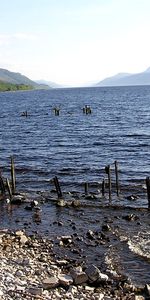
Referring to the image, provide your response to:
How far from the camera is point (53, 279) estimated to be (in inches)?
789

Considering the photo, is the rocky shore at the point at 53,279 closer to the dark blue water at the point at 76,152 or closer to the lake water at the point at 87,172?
the lake water at the point at 87,172

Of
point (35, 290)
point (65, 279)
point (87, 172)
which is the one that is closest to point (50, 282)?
point (65, 279)

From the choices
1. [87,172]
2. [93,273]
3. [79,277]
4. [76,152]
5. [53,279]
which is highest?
[76,152]

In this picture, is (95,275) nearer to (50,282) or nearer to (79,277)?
(79,277)

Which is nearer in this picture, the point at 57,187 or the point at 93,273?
the point at 93,273

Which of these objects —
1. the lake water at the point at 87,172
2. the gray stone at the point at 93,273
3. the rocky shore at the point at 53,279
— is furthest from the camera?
the lake water at the point at 87,172

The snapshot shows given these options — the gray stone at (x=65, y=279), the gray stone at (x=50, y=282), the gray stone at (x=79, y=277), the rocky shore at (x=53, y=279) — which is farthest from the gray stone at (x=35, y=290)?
the gray stone at (x=79, y=277)

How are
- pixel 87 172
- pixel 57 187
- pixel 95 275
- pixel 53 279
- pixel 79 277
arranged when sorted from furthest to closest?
pixel 87 172 → pixel 57 187 → pixel 95 275 → pixel 79 277 → pixel 53 279

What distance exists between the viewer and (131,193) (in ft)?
128

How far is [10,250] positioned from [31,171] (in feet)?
77.0

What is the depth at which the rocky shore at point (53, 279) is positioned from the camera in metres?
18.8

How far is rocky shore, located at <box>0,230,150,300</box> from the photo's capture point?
18.8m

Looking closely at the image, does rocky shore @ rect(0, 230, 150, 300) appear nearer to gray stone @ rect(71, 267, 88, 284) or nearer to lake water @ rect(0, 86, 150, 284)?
gray stone @ rect(71, 267, 88, 284)

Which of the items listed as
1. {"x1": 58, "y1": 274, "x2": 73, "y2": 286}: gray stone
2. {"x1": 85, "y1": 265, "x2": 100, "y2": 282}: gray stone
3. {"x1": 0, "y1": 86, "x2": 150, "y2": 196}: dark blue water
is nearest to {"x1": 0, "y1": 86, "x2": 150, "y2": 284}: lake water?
{"x1": 0, "y1": 86, "x2": 150, "y2": 196}: dark blue water
